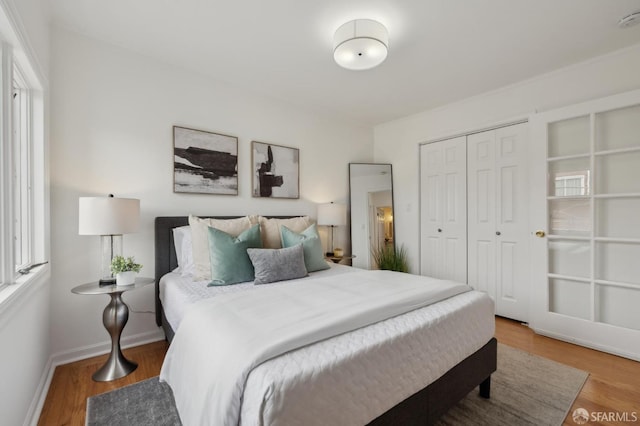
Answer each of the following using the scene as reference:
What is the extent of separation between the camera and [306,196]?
370 centimetres

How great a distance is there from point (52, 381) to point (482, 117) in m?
4.61

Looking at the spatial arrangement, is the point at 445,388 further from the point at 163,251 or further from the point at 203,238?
the point at 163,251

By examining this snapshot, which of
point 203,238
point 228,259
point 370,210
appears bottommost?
point 228,259

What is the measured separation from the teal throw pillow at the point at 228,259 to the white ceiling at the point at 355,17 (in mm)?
1565

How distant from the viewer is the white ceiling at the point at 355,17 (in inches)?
76.3

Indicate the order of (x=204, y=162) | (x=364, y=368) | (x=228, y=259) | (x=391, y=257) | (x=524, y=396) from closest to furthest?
(x=364, y=368) < (x=524, y=396) < (x=228, y=259) < (x=204, y=162) < (x=391, y=257)

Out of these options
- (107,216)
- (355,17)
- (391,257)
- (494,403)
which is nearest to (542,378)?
(494,403)

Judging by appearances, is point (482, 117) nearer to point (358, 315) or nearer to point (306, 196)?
point (306, 196)

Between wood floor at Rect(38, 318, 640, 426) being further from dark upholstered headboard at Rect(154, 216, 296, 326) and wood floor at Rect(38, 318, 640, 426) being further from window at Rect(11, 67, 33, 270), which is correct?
window at Rect(11, 67, 33, 270)

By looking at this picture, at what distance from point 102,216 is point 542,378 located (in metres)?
3.30

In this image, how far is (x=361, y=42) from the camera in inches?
78.8

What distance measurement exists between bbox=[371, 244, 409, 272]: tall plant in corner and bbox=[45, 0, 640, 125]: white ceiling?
2.14 m
